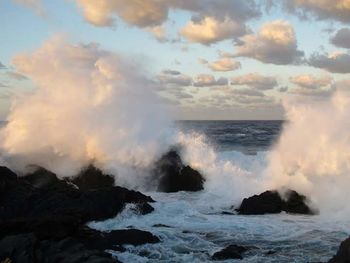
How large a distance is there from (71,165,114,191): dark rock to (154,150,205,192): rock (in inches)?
93.2

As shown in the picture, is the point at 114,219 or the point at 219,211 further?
the point at 219,211

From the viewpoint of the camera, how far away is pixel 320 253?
1253cm

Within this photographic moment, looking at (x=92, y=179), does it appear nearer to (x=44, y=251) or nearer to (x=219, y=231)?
(x=219, y=231)

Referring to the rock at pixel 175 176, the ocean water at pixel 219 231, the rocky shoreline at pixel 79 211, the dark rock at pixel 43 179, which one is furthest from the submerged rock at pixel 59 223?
the rock at pixel 175 176

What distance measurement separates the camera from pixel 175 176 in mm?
23812

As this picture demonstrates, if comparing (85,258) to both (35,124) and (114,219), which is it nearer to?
(114,219)

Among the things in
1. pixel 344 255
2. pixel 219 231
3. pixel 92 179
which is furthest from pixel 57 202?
pixel 344 255

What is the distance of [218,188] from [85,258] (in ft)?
43.6

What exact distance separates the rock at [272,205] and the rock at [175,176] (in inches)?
197

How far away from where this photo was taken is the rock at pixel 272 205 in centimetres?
1769

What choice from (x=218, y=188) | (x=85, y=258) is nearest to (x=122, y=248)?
(x=85, y=258)

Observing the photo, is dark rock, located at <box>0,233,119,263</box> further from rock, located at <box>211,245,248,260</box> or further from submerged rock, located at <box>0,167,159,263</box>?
rock, located at <box>211,245,248,260</box>

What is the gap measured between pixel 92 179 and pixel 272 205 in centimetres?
894

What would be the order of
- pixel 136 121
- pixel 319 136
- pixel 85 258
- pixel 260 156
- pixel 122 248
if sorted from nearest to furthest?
pixel 85 258 → pixel 122 248 → pixel 319 136 → pixel 136 121 → pixel 260 156
